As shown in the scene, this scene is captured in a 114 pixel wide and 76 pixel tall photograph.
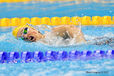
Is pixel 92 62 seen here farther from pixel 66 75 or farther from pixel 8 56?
pixel 8 56

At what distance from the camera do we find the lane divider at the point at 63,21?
5750 mm

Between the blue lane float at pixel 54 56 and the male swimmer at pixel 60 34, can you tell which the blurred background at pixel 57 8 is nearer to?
the male swimmer at pixel 60 34

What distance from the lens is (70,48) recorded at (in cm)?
380

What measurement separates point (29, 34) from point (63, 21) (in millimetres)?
2081

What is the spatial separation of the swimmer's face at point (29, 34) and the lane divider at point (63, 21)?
1932 millimetres

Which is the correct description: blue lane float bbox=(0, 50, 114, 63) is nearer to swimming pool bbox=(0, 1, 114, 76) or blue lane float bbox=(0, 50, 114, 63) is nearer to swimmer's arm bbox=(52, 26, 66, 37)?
swimming pool bbox=(0, 1, 114, 76)

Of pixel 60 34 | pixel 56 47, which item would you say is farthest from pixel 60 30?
pixel 56 47

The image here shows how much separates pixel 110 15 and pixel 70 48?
2.61m

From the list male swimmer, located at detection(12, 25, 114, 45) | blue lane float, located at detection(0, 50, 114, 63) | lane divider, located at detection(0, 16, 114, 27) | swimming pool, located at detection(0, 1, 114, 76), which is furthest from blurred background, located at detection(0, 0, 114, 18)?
blue lane float, located at detection(0, 50, 114, 63)

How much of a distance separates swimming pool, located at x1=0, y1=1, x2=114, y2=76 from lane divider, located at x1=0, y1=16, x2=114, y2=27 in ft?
0.71

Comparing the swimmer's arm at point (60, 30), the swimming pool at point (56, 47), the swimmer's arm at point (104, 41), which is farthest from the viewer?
the swimmer's arm at point (60, 30)

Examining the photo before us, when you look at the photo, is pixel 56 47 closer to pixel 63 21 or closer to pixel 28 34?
pixel 28 34

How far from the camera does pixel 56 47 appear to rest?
3.89 meters

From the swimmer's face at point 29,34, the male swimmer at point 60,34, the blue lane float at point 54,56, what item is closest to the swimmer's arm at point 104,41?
the male swimmer at point 60,34
